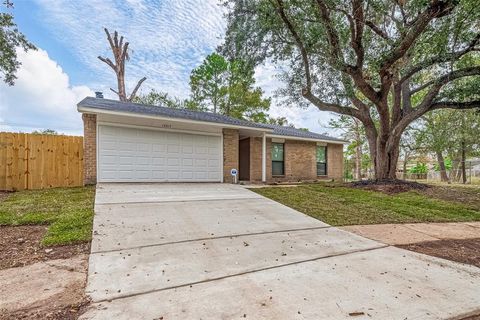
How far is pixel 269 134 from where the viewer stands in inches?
518

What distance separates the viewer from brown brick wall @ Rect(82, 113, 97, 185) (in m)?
9.02

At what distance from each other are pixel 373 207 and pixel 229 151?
20.7 ft

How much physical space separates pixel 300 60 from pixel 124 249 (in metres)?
9.69

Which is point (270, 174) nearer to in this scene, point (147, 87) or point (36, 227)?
point (36, 227)

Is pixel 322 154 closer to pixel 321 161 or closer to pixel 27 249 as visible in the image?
pixel 321 161

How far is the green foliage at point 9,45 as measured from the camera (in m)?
10.4

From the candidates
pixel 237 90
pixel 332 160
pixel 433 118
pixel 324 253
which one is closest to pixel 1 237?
pixel 324 253

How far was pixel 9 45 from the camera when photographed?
10.8 meters

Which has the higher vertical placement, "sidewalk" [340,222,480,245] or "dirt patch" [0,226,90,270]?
"dirt patch" [0,226,90,270]

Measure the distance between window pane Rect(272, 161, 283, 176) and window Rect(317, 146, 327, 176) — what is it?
2.70 m

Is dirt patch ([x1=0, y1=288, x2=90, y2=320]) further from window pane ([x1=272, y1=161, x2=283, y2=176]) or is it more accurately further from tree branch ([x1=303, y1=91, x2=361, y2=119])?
window pane ([x1=272, y1=161, x2=283, y2=176])

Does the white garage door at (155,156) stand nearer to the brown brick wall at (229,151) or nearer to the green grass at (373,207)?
the brown brick wall at (229,151)

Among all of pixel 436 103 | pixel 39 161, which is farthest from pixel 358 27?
pixel 39 161

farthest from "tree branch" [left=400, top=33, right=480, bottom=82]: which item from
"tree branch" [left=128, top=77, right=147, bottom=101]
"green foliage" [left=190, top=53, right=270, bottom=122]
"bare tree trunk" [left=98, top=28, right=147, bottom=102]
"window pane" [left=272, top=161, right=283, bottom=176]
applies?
"tree branch" [left=128, top=77, right=147, bottom=101]
